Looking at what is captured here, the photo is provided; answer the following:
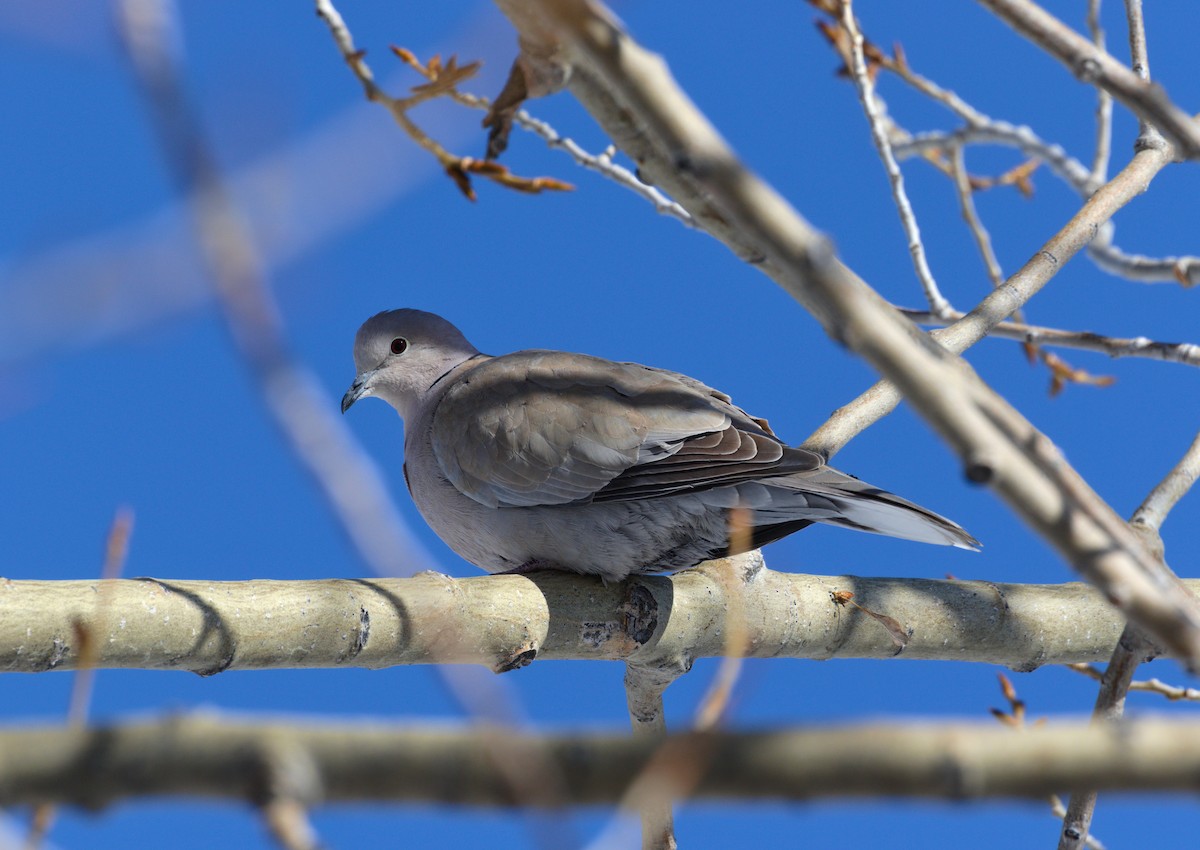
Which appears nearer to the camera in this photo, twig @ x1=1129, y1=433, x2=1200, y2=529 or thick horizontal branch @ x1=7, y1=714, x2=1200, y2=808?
thick horizontal branch @ x1=7, y1=714, x2=1200, y2=808

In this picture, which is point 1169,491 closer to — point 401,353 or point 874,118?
point 874,118

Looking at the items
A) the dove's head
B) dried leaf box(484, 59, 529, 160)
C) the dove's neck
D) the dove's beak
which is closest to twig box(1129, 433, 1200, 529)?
dried leaf box(484, 59, 529, 160)

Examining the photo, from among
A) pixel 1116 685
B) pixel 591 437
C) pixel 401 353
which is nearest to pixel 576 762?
pixel 1116 685

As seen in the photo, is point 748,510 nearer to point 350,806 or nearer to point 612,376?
point 612,376

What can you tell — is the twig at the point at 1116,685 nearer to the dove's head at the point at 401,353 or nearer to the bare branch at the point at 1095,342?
the bare branch at the point at 1095,342

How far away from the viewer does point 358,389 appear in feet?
15.2

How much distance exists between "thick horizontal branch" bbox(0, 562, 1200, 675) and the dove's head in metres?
1.45

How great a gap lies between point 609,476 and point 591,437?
15 cm

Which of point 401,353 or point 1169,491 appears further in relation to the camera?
point 401,353

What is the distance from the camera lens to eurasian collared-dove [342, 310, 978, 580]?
318 cm

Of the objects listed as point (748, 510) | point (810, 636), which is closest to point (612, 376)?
point (748, 510)

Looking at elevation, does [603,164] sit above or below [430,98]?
above

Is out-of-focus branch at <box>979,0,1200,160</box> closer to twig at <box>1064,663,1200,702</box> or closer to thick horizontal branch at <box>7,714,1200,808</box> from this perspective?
thick horizontal branch at <box>7,714,1200,808</box>

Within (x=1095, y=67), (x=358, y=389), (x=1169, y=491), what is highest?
(x=358, y=389)
